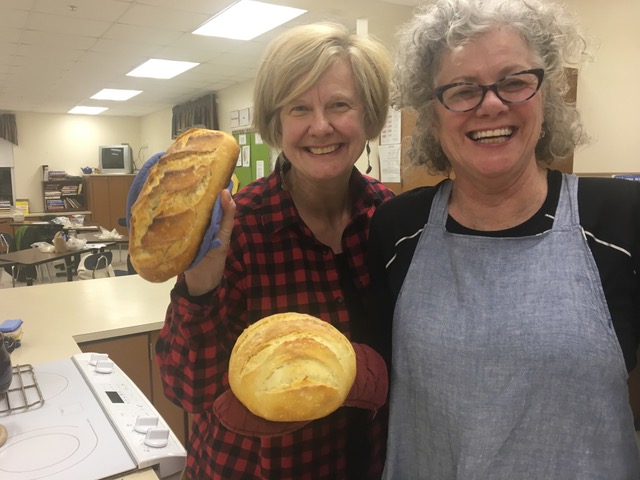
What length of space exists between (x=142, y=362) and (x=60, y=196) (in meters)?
9.21

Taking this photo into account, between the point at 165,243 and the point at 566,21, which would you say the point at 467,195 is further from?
the point at 165,243

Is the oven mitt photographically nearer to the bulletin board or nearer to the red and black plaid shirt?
the red and black plaid shirt

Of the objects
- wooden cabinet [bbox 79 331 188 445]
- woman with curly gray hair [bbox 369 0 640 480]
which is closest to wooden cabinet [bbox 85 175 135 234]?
wooden cabinet [bbox 79 331 188 445]

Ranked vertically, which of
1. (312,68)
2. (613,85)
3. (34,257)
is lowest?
(34,257)

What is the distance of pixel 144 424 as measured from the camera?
1.05 meters

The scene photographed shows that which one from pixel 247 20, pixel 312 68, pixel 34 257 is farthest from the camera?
pixel 34 257

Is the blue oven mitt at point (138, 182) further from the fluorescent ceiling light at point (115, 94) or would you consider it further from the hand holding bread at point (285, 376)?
the fluorescent ceiling light at point (115, 94)

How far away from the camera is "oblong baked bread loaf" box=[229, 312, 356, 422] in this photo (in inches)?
22.8

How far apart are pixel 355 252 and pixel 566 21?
584 mm

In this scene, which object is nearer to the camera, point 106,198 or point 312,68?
point 312,68

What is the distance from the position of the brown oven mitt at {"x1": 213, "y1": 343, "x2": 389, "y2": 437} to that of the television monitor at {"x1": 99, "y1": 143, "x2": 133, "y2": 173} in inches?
422

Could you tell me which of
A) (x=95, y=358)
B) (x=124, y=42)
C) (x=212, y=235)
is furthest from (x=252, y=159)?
(x=212, y=235)

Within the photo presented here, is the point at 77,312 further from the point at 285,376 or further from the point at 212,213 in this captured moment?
the point at 285,376

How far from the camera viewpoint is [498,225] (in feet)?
2.83
